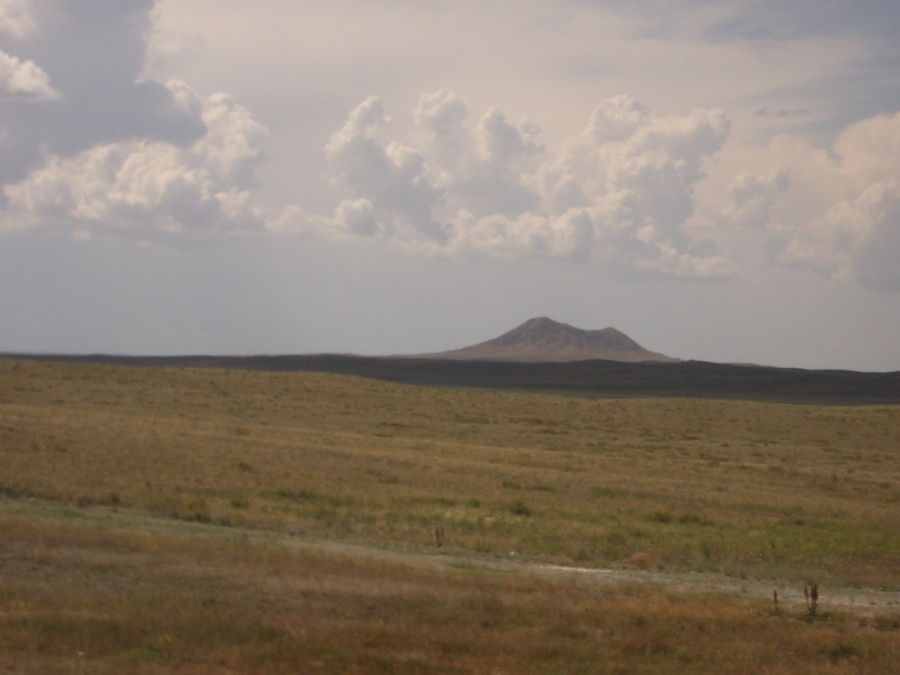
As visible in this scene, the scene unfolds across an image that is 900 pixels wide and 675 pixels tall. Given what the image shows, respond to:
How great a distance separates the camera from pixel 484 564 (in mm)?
19422

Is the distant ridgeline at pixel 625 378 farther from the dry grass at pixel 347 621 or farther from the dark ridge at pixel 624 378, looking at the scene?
the dry grass at pixel 347 621

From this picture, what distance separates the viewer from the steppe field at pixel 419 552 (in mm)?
11406

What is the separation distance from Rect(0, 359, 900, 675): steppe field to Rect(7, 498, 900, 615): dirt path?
0.13 metres

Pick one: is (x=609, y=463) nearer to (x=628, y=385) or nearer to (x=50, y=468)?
(x=50, y=468)

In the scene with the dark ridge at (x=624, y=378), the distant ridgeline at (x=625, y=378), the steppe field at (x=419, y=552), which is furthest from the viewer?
the distant ridgeline at (x=625, y=378)

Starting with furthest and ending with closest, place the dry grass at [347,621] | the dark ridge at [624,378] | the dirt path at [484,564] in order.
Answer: the dark ridge at [624,378] → the dirt path at [484,564] → the dry grass at [347,621]

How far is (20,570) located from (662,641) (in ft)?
28.8

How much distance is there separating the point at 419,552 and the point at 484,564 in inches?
70.1

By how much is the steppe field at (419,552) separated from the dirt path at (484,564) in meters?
0.13

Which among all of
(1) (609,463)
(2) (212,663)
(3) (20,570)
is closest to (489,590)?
(2) (212,663)

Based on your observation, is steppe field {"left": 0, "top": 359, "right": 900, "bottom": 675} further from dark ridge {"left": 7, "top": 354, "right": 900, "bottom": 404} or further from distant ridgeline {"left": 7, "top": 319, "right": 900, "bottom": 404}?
dark ridge {"left": 7, "top": 354, "right": 900, "bottom": 404}

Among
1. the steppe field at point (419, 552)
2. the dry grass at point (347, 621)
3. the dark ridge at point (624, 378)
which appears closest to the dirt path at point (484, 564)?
the steppe field at point (419, 552)

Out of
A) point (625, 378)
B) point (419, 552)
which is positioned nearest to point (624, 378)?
point (625, 378)

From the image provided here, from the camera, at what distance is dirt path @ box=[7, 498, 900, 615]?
1759cm
